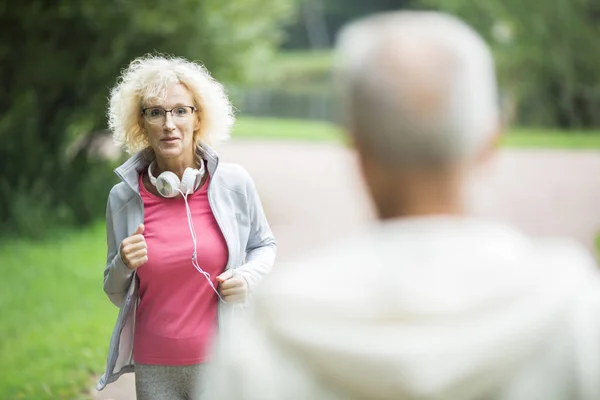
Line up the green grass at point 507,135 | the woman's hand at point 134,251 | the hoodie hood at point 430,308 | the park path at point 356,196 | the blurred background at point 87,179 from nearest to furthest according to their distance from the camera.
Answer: the hoodie hood at point 430,308
the woman's hand at point 134,251
the blurred background at point 87,179
the park path at point 356,196
the green grass at point 507,135

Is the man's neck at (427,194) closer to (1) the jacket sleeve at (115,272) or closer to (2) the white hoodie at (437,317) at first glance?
(2) the white hoodie at (437,317)

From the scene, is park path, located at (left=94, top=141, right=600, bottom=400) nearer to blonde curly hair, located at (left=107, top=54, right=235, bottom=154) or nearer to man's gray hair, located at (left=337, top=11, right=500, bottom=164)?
blonde curly hair, located at (left=107, top=54, right=235, bottom=154)

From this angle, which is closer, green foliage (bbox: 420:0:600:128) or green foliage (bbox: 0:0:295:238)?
green foliage (bbox: 0:0:295:238)

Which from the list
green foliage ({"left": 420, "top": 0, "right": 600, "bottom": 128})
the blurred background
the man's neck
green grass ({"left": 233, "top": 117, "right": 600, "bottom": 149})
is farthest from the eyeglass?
green foliage ({"left": 420, "top": 0, "right": 600, "bottom": 128})

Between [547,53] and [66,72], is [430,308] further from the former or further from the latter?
[547,53]

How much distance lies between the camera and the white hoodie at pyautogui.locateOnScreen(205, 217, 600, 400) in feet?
3.62

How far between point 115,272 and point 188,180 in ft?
1.22

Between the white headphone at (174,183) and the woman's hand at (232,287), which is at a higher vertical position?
the white headphone at (174,183)

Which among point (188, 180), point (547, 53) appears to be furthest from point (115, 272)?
point (547, 53)

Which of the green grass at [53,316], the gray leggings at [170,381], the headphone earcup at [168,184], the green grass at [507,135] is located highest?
the headphone earcup at [168,184]

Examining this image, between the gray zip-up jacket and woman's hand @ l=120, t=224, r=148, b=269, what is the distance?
86mm

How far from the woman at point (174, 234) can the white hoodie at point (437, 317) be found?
5.07 feet

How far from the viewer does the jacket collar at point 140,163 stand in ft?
9.36

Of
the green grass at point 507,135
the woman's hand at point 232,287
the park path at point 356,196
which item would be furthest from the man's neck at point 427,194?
the green grass at point 507,135
